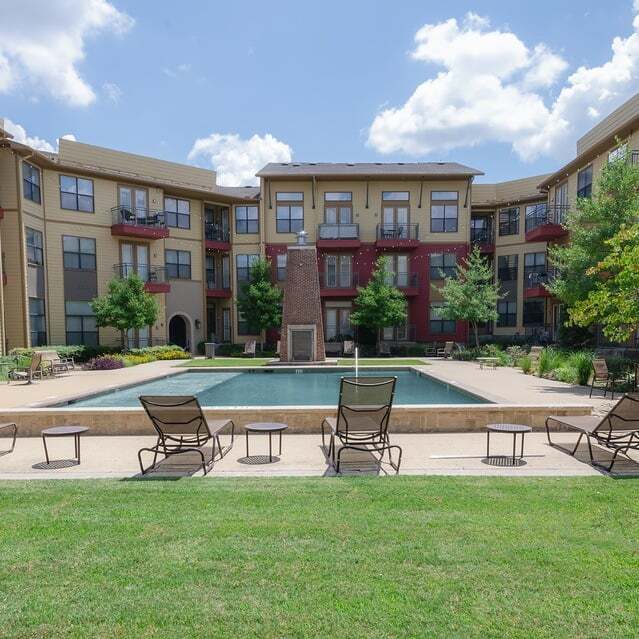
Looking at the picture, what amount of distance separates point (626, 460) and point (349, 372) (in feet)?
43.9

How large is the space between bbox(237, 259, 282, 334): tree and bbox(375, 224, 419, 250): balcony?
7.51 metres

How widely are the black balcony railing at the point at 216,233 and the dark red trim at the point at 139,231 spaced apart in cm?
418

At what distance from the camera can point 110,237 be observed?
25.7 m

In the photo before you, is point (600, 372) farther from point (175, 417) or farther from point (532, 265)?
point (532, 265)

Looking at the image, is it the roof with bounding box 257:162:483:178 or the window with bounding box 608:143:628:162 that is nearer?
the window with bounding box 608:143:628:162

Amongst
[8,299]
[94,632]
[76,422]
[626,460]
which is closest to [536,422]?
[626,460]

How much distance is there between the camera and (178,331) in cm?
3027

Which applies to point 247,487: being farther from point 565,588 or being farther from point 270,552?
point 565,588

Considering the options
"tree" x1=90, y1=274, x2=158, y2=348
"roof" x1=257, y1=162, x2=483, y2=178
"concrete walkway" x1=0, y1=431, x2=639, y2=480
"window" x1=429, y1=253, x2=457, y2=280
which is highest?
"roof" x1=257, y1=162, x2=483, y2=178

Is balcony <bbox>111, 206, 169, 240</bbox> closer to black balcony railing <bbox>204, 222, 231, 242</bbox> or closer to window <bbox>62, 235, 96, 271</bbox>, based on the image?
A: window <bbox>62, 235, 96, 271</bbox>

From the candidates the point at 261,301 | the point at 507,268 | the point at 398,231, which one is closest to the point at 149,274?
the point at 261,301

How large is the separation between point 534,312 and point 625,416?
27.3m

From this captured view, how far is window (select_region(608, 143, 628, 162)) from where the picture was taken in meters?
16.8

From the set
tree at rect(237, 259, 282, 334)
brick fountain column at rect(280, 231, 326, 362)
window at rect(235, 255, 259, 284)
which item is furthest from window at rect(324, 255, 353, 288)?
brick fountain column at rect(280, 231, 326, 362)
